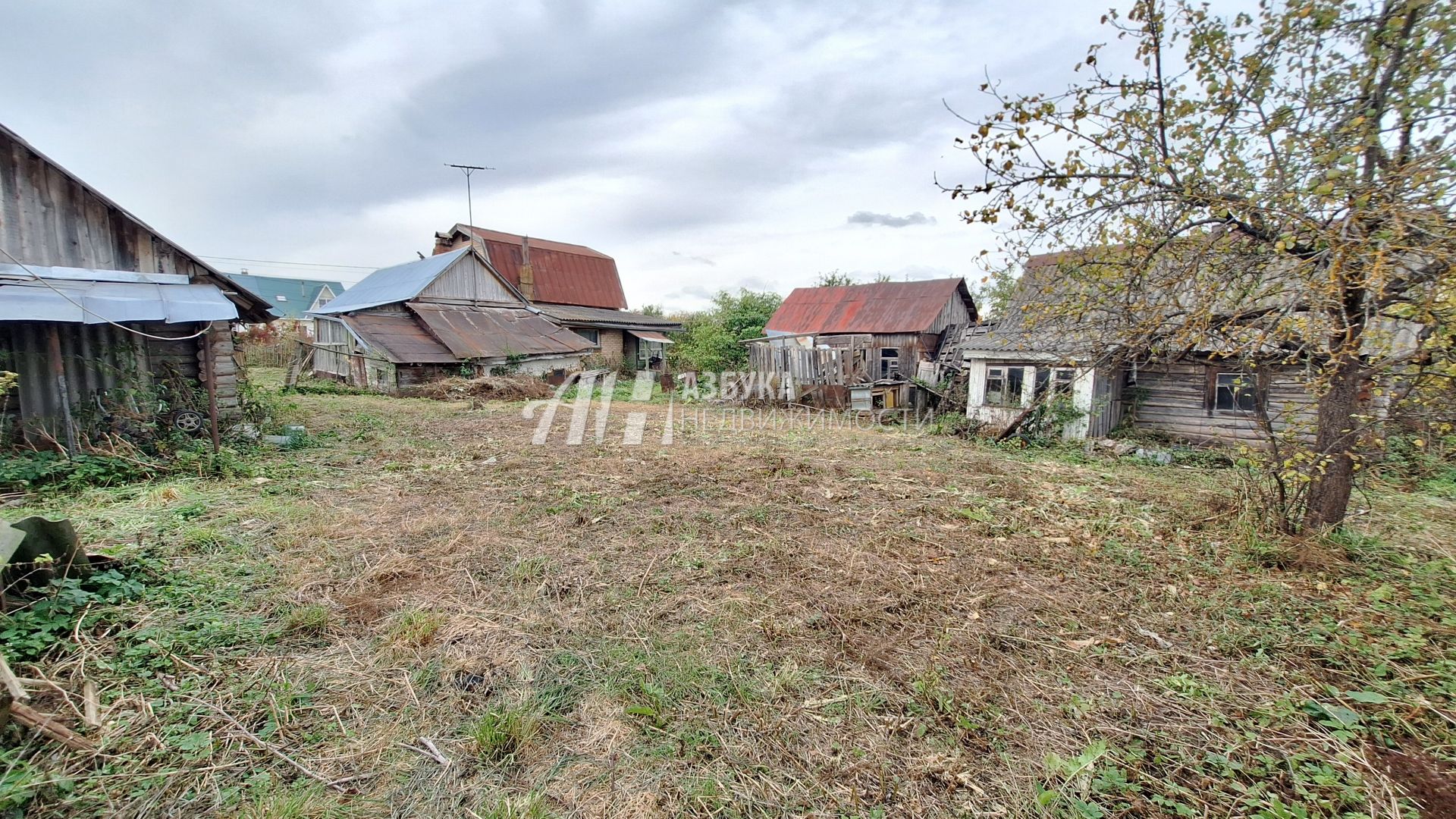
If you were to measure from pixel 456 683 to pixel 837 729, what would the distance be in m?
2.00

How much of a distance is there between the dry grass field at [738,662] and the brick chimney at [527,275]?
782 inches

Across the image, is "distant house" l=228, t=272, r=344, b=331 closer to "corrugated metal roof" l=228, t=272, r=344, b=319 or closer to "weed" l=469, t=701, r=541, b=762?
"corrugated metal roof" l=228, t=272, r=344, b=319

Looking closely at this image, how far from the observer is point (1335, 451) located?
4.50 metres

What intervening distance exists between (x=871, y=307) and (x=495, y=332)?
15.1 meters

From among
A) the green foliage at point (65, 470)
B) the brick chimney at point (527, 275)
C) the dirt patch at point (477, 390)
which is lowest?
the green foliage at point (65, 470)

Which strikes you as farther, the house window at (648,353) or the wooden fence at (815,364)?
the house window at (648,353)

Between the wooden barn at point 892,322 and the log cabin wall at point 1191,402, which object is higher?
the wooden barn at point 892,322

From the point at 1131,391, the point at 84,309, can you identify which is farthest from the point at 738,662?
the point at 1131,391

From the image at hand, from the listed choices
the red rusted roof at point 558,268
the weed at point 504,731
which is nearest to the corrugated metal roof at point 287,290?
the red rusted roof at point 558,268

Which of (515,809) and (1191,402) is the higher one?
(1191,402)

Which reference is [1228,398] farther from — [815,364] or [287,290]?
[287,290]

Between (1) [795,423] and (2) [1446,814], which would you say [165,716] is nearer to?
(2) [1446,814]

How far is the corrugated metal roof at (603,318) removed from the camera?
23597mm

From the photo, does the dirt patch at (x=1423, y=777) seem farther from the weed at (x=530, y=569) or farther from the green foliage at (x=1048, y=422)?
the green foliage at (x=1048, y=422)
